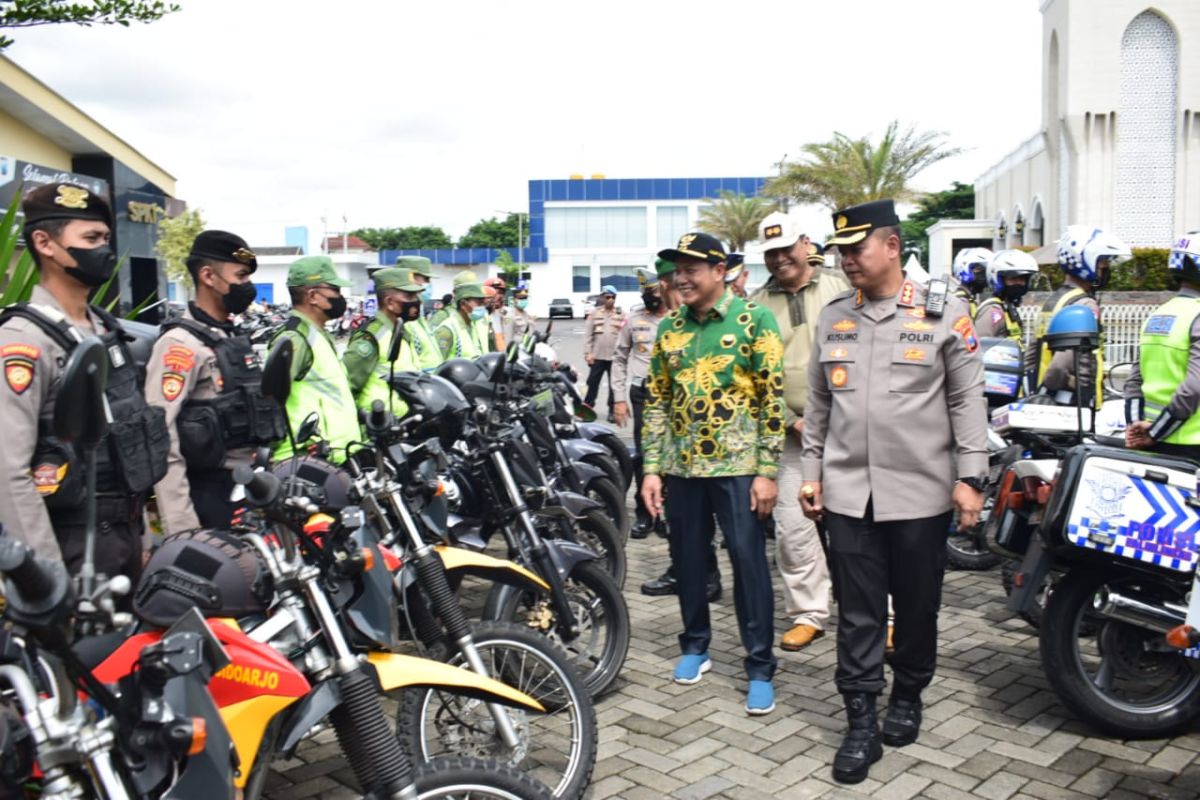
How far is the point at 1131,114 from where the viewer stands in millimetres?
34719

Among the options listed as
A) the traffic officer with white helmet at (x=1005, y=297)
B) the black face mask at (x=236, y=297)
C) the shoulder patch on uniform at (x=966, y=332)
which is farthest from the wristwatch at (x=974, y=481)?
the traffic officer with white helmet at (x=1005, y=297)

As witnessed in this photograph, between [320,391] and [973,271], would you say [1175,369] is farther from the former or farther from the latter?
[973,271]

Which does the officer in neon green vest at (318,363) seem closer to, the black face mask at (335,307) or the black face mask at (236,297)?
the black face mask at (335,307)

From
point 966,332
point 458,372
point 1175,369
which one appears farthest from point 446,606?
point 1175,369

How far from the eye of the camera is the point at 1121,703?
4.21 m

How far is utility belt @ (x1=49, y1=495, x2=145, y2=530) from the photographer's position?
3301mm

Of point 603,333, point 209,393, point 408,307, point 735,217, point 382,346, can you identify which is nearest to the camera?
point 209,393

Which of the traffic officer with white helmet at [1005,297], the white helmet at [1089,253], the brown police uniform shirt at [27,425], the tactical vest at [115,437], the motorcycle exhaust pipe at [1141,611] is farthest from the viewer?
the traffic officer with white helmet at [1005,297]

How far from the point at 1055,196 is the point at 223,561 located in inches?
1575

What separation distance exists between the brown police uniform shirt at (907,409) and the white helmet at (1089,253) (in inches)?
115

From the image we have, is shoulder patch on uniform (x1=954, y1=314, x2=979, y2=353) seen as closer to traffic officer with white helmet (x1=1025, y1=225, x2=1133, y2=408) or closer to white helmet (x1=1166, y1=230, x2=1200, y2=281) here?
white helmet (x1=1166, y1=230, x2=1200, y2=281)

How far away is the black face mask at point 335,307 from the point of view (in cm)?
491

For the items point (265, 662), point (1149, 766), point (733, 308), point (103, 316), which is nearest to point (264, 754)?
point (265, 662)

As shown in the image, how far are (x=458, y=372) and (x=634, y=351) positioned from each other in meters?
3.83
